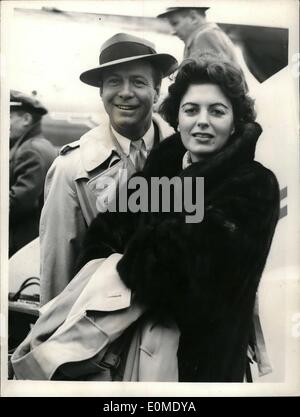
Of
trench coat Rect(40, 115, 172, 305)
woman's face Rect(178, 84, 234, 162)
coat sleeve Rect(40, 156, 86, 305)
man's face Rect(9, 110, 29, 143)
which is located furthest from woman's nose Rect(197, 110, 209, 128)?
man's face Rect(9, 110, 29, 143)

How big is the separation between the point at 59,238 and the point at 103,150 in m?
0.61

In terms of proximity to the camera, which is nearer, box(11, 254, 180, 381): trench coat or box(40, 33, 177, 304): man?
box(11, 254, 180, 381): trench coat

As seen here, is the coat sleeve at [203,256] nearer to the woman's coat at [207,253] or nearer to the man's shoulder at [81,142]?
the woman's coat at [207,253]

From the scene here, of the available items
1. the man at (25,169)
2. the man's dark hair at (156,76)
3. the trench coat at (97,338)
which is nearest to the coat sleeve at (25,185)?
the man at (25,169)

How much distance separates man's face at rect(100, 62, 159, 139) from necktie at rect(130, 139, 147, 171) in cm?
12

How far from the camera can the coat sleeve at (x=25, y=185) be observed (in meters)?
4.26

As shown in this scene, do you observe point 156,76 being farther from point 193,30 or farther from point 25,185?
point 25,185

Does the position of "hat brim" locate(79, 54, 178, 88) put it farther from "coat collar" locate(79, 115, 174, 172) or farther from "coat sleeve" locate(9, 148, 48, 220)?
"coat sleeve" locate(9, 148, 48, 220)

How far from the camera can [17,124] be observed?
427 cm

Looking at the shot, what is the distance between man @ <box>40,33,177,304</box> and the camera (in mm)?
4258

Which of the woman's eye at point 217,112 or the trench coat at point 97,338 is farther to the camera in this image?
the woman's eye at point 217,112

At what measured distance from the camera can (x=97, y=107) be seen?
428 centimetres

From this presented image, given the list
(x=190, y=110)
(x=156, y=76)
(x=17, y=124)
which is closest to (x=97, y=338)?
(x=17, y=124)
